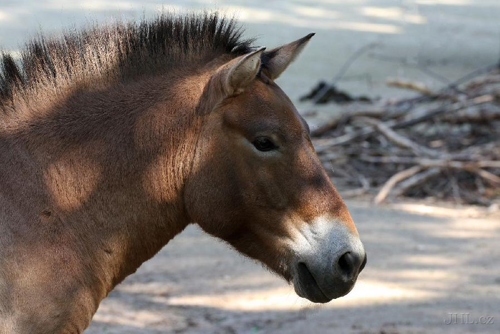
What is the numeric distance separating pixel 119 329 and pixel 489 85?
7.17 m

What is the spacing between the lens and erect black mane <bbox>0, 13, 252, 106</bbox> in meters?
3.79

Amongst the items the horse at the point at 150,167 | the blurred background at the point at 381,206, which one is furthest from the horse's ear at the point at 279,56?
the blurred background at the point at 381,206

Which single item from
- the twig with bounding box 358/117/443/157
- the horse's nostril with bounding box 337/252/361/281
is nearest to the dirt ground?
the horse's nostril with bounding box 337/252/361/281

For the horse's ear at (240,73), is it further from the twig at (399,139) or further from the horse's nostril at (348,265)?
the twig at (399,139)

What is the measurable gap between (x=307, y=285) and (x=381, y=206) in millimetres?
5242

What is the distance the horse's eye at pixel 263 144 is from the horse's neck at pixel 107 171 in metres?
0.30

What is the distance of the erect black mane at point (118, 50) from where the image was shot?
12.4 ft

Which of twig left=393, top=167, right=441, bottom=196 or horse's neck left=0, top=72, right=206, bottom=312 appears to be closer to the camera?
horse's neck left=0, top=72, right=206, bottom=312

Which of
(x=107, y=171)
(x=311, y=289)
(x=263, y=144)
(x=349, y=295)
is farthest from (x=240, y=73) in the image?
(x=349, y=295)

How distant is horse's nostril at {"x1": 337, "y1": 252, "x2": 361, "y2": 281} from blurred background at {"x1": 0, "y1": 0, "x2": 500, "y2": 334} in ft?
5.33

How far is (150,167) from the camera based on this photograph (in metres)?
3.74

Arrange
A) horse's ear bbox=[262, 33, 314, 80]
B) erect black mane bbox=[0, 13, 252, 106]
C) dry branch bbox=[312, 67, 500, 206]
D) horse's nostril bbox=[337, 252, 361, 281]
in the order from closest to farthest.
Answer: horse's nostril bbox=[337, 252, 361, 281] < erect black mane bbox=[0, 13, 252, 106] < horse's ear bbox=[262, 33, 314, 80] < dry branch bbox=[312, 67, 500, 206]

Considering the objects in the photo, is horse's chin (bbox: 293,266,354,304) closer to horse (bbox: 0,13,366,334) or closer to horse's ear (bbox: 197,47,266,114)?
horse (bbox: 0,13,366,334)

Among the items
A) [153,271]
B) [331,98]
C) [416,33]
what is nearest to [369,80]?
[331,98]
